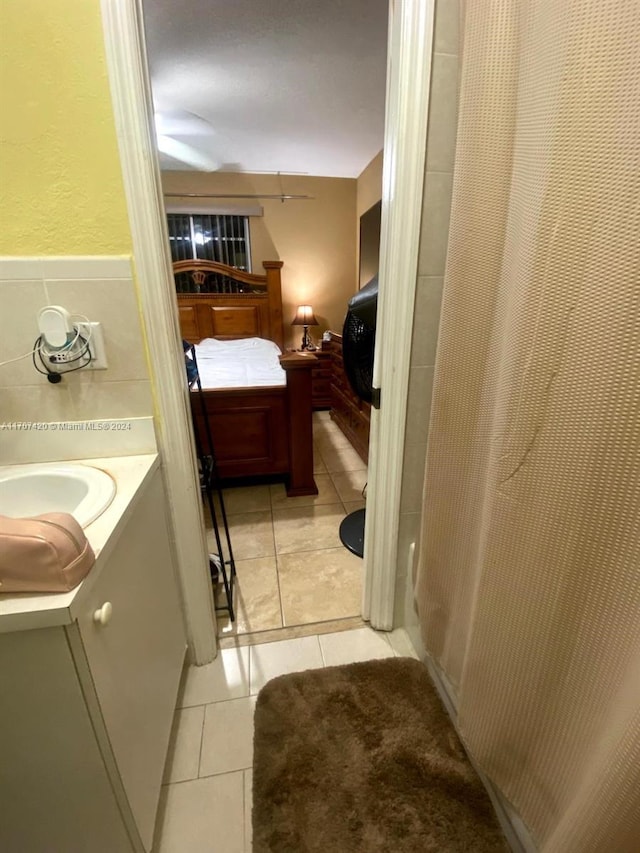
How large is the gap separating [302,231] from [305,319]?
0.99 metres

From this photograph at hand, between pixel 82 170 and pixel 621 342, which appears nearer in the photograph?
pixel 621 342

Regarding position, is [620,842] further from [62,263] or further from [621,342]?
[62,263]

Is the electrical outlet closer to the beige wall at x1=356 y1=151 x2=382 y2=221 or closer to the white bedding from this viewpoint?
the white bedding

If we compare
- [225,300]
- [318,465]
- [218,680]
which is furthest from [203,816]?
[225,300]

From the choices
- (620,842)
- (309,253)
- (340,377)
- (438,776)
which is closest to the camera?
(620,842)

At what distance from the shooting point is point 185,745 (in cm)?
109

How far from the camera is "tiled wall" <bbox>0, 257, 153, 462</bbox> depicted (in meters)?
0.88

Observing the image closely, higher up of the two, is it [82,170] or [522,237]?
[82,170]

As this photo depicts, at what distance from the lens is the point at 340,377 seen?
3.57m

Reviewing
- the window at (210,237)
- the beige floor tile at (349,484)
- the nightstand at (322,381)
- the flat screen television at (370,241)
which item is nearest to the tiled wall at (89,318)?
the beige floor tile at (349,484)

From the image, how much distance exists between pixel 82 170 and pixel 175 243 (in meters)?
3.59

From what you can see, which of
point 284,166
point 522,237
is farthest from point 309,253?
point 522,237

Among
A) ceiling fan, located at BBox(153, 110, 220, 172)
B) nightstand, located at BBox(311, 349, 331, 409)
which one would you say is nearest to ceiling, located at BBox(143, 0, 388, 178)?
ceiling fan, located at BBox(153, 110, 220, 172)

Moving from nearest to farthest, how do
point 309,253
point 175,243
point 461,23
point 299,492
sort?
point 461,23 < point 299,492 < point 175,243 < point 309,253
